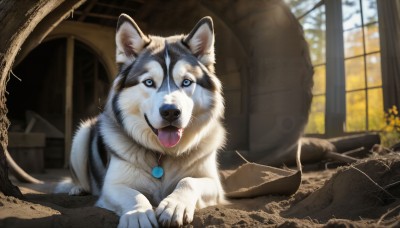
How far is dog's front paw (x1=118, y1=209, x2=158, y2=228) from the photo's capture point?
6.83 feet

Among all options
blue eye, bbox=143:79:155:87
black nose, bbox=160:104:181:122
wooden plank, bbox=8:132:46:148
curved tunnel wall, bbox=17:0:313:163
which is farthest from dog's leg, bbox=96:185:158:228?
wooden plank, bbox=8:132:46:148

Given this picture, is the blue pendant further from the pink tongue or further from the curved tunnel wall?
the curved tunnel wall

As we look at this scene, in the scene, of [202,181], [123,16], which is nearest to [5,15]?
[123,16]

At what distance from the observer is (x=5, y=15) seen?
9.25 ft

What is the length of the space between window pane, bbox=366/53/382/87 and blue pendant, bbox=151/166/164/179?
5473 mm

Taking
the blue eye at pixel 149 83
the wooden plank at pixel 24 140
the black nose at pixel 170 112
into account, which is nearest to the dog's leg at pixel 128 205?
the black nose at pixel 170 112

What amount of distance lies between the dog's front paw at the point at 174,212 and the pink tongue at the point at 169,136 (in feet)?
1.70

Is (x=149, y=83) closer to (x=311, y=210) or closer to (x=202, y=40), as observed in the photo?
(x=202, y=40)

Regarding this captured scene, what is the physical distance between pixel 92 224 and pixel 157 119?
80 centimetres

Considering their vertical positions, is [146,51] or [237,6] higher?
[237,6]

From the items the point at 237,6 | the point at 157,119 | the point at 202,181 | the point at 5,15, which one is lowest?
the point at 202,181

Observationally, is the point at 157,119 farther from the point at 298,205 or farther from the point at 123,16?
the point at 298,205

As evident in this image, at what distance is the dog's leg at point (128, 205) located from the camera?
2102mm

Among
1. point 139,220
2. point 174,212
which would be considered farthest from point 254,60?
point 139,220
